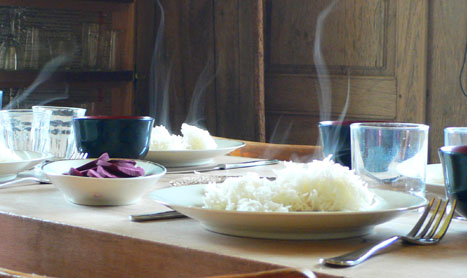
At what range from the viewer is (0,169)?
1.26 meters

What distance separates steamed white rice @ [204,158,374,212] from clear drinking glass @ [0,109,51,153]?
0.59m

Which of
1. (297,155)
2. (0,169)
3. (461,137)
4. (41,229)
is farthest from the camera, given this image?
(297,155)

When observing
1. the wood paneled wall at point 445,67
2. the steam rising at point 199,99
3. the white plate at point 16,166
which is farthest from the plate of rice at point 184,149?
the steam rising at point 199,99

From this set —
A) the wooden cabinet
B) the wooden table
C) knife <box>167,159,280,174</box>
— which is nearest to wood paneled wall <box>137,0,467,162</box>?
the wooden cabinet

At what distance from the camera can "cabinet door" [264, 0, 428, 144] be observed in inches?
117

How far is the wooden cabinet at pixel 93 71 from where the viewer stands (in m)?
3.46

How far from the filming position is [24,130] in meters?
1.39

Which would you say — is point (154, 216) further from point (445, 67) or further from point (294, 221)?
point (445, 67)

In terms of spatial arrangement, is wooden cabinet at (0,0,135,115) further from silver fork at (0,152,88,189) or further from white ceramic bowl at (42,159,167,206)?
white ceramic bowl at (42,159,167,206)

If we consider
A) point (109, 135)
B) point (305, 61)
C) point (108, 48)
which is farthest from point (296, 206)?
point (108, 48)

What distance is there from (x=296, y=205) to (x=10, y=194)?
1.75ft

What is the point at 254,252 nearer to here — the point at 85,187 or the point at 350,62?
the point at 85,187

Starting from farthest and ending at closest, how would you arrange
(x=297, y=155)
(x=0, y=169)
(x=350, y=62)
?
1. (x=350, y=62)
2. (x=297, y=155)
3. (x=0, y=169)

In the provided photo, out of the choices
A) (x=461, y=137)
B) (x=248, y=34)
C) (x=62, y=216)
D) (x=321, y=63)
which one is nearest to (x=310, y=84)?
(x=321, y=63)
